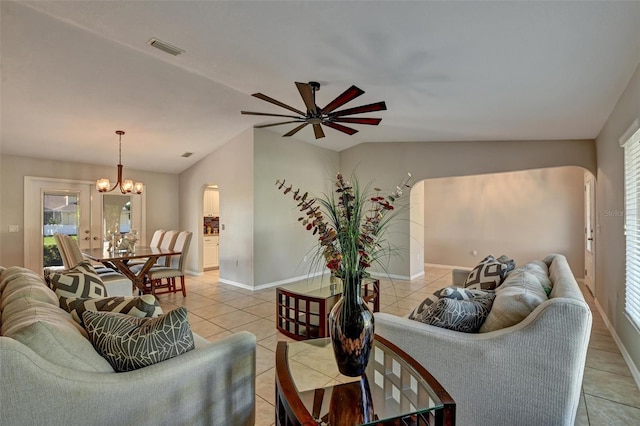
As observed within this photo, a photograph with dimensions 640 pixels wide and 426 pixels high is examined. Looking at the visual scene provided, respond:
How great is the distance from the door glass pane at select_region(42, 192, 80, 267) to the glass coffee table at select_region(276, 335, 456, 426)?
20.0 ft

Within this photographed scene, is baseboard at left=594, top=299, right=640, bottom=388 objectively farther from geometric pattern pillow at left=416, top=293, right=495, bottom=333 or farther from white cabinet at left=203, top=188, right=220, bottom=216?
white cabinet at left=203, top=188, right=220, bottom=216

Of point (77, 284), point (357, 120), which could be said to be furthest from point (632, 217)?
point (77, 284)

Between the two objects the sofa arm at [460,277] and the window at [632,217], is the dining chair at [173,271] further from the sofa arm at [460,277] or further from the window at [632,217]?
the window at [632,217]

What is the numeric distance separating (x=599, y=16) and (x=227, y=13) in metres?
2.40

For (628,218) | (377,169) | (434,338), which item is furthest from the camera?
(377,169)

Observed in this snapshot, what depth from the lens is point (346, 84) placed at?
3299 mm

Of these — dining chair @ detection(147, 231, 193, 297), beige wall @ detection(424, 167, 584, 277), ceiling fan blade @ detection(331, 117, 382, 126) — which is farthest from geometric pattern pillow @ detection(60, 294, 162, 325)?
beige wall @ detection(424, 167, 584, 277)

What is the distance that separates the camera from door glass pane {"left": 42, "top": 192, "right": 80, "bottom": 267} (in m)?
5.56

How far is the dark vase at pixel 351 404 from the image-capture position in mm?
1241

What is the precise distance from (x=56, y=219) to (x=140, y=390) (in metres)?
6.20

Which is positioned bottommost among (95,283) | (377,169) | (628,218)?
(95,283)

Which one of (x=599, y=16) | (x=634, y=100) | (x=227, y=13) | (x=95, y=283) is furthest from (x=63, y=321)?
(x=634, y=100)

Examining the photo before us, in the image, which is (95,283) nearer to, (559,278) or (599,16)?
(559,278)

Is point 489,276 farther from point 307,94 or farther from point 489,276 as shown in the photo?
point 307,94
